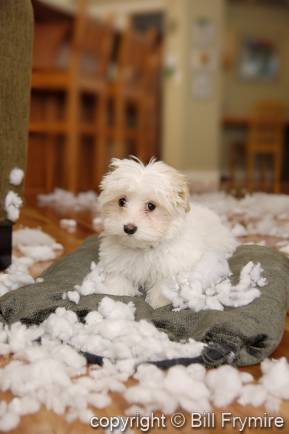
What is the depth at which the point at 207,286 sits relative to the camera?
60.3 inches

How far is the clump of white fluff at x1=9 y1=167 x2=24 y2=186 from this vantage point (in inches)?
73.0

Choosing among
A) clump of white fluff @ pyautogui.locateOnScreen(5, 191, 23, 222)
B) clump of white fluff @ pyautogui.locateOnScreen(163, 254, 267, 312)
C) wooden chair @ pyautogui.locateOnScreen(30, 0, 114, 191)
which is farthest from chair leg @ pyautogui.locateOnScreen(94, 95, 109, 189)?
clump of white fluff @ pyautogui.locateOnScreen(163, 254, 267, 312)

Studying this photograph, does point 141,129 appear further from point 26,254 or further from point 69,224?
point 26,254

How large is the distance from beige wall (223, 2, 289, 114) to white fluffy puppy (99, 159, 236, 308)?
8.65 metres

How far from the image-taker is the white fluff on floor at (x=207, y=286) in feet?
4.74

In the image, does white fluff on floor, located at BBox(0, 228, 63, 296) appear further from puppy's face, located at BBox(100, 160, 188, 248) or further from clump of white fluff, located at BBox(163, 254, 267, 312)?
clump of white fluff, located at BBox(163, 254, 267, 312)

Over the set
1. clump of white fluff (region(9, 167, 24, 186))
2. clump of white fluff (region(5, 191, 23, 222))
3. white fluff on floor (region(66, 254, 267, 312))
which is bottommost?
white fluff on floor (region(66, 254, 267, 312))

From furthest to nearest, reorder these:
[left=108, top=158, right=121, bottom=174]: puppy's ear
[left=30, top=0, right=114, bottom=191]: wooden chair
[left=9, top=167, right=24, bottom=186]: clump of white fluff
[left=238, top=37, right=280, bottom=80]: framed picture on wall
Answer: [left=238, top=37, right=280, bottom=80]: framed picture on wall, [left=30, top=0, right=114, bottom=191]: wooden chair, [left=9, top=167, right=24, bottom=186]: clump of white fluff, [left=108, top=158, right=121, bottom=174]: puppy's ear

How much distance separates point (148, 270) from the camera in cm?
154

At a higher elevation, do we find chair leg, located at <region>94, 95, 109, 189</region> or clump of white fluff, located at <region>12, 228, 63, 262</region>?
chair leg, located at <region>94, 95, 109, 189</region>

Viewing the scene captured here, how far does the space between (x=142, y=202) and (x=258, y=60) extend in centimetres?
927

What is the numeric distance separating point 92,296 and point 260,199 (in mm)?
2777

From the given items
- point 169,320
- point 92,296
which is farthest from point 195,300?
point 92,296

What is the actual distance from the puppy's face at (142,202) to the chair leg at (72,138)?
3.21 m
